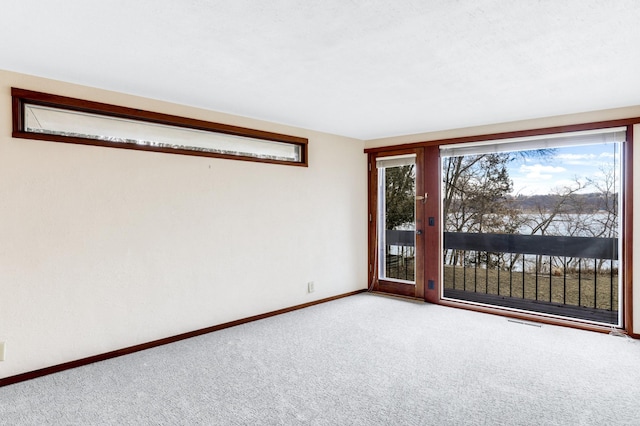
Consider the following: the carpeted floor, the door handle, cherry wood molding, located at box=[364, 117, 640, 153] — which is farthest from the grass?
cherry wood molding, located at box=[364, 117, 640, 153]

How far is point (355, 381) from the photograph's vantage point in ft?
8.80

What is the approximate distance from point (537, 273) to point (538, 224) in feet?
2.48

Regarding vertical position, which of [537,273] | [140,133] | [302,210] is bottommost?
[537,273]

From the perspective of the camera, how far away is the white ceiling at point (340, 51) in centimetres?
184

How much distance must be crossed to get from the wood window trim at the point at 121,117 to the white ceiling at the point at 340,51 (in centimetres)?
17

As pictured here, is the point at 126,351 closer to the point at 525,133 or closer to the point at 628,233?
the point at 525,133

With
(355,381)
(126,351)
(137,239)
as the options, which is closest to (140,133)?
(137,239)

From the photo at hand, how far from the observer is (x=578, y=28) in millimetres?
2016

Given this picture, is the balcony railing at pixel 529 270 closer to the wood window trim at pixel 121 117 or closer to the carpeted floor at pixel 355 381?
the carpeted floor at pixel 355 381

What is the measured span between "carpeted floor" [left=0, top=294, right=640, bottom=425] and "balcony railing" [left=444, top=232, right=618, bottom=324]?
42.3 inches

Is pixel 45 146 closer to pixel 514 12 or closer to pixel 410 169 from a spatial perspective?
pixel 514 12

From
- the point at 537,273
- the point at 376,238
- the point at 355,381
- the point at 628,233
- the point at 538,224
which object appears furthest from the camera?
the point at 376,238

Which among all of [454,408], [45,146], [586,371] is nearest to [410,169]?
[586,371]

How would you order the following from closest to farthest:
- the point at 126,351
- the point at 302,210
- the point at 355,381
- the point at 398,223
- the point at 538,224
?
1. the point at 355,381
2. the point at 126,351
3. the point at 302,210
4. the point at 538,224
5. the point at 398,223
